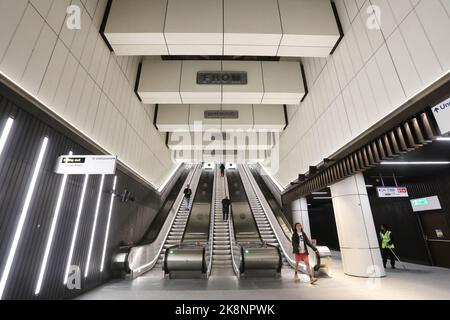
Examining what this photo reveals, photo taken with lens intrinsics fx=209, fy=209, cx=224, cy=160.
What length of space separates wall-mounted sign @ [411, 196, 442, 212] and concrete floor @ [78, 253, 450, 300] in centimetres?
291

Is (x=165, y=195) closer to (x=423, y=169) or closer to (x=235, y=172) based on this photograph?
(x=235, y=172)

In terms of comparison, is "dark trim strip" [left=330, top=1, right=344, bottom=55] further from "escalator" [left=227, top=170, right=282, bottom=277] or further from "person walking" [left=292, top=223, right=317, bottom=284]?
"escalator" [left=227, top=170, right=282, bottom=277]

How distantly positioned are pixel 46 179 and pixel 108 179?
221 centimetres

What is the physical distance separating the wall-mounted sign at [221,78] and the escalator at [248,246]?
19.5ft

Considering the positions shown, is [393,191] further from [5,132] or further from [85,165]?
[5,132]

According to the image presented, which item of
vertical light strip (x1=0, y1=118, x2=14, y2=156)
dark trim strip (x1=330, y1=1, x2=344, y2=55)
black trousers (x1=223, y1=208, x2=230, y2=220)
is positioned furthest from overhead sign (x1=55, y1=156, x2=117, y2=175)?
dark trim strip (x1=330, y1=1, x2=344, y2=55)

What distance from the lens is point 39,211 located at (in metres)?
3.68

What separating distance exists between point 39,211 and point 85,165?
3.44 ft

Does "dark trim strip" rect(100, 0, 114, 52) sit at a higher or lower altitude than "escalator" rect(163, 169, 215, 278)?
higher

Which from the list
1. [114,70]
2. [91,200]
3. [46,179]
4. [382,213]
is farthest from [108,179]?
[382,213]

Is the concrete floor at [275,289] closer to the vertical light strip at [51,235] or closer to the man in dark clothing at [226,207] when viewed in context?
the vertical light strip at [51,235]

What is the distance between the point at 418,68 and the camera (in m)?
3.91

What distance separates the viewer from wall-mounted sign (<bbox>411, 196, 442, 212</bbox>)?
8000 mm

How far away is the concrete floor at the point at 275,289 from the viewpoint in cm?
429
